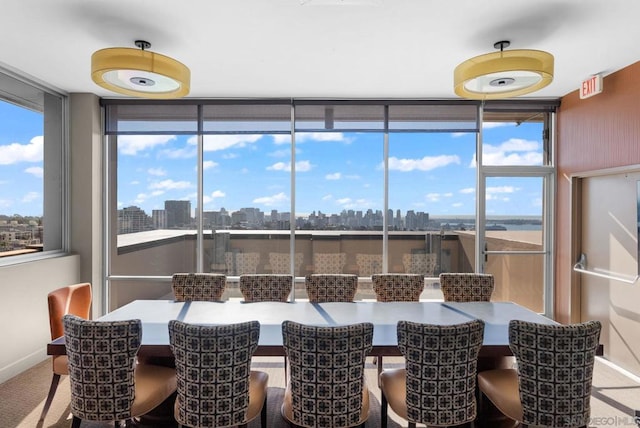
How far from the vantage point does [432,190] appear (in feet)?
15.9

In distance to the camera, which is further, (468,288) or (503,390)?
(468,288)

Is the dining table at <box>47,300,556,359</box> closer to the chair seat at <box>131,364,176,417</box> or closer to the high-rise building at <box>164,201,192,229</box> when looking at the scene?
the chair seat at <box>131,364,176,417</box>

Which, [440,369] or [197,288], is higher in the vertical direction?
[197,288]

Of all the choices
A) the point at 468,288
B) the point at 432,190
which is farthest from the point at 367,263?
the point at 468,288

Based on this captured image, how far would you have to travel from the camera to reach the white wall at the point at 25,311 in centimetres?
349

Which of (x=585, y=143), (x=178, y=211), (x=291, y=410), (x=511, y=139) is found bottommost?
(x=291, y=410)

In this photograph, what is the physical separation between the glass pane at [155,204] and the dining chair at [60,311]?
170cm

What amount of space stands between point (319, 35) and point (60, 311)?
9.66ft

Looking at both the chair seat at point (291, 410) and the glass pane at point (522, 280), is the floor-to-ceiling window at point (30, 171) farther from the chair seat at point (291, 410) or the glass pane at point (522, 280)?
the glass pane at point (522, 280)

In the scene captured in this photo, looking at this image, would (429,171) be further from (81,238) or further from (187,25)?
(81,238)

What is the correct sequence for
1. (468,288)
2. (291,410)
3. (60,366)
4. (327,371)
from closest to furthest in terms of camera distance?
(327,371) → (291,410) → (60,366) → (468,288)

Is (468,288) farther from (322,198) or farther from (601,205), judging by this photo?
(322,198)

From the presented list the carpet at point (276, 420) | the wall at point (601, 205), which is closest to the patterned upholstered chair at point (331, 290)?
the carpet at point (276, 420)

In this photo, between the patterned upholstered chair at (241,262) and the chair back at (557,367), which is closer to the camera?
the chair back at (557,367)
